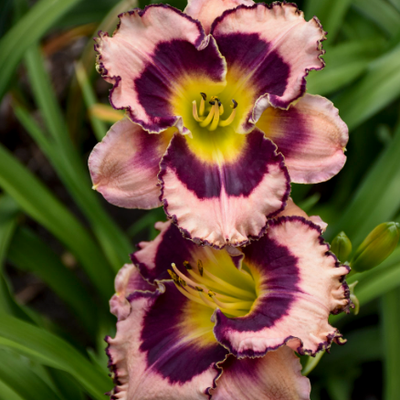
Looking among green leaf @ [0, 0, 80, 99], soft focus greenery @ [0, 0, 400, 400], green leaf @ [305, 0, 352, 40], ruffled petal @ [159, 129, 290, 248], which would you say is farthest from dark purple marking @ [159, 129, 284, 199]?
green leaf @ [0, 0, 80, 99]

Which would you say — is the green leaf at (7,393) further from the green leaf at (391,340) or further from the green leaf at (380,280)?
the green leaf at (391,340)

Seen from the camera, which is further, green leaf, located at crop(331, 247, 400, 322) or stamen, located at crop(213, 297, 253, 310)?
green leaf, located at crop(331, 247, 400, 322)

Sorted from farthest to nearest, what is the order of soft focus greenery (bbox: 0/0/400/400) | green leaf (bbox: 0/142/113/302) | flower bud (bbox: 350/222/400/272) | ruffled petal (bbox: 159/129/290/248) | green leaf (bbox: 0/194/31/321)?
green leaf (bbox: 0/142/113/302)
green leaf (bbox: 0/194/31/321)
soft focus greenery (bbox: 0/0/400/400)
flower bud (bbox: 350/222/400/272)
ruffled petal (bbox: 159/129/290/248)

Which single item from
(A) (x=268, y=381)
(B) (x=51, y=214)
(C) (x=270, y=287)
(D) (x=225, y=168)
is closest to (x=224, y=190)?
(D) (x=225, y=168)

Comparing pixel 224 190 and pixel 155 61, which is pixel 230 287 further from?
pixel 155 61

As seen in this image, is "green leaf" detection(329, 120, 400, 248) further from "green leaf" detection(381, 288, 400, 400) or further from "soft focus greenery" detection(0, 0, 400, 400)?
"green leaf" detection(381, 288, 400, 400)

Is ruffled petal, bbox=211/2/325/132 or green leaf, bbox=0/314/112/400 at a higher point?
ruffled petal, bbox=211/2/325/132
